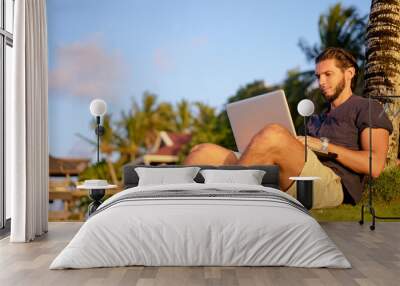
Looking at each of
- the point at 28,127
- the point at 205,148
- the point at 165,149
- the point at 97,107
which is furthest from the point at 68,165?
the point at 28,127

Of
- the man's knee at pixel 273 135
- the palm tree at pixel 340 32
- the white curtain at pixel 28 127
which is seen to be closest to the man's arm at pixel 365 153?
the man's knee at pixel 273 135

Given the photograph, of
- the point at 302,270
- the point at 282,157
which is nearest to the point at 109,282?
the point at 302,270

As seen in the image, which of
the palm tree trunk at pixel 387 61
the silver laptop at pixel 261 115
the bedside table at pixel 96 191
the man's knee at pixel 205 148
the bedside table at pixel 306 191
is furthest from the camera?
the man's knee at pixel 205 148

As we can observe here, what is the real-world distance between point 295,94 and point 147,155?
2078mm

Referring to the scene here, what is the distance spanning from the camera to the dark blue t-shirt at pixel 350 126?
7.74 metres

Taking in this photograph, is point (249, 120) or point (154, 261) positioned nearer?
point (154, 261)

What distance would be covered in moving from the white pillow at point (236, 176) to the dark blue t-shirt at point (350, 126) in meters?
1.18

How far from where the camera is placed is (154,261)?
4715 millimetres

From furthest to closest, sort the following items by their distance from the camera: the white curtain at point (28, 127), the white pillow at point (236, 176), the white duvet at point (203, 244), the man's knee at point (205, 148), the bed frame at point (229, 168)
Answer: the man's knee at point (205, 148) → the bed frame at point (229, 168) → the white pillow at point (236, 176) → the white curtain at point (28, 127) → the white duvet at point (203, 244)

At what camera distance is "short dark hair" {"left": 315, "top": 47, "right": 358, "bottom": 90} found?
7.93 m

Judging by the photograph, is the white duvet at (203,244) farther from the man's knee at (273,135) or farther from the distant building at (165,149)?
the distant building at (165,149)

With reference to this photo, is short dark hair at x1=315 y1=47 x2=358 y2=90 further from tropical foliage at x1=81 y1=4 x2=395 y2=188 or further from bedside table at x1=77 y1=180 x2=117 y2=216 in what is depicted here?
bedside table at x1=77 y1=180 x2=117 y2=216

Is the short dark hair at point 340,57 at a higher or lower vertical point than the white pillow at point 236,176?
higher

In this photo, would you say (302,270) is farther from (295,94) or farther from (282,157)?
(295,94)
